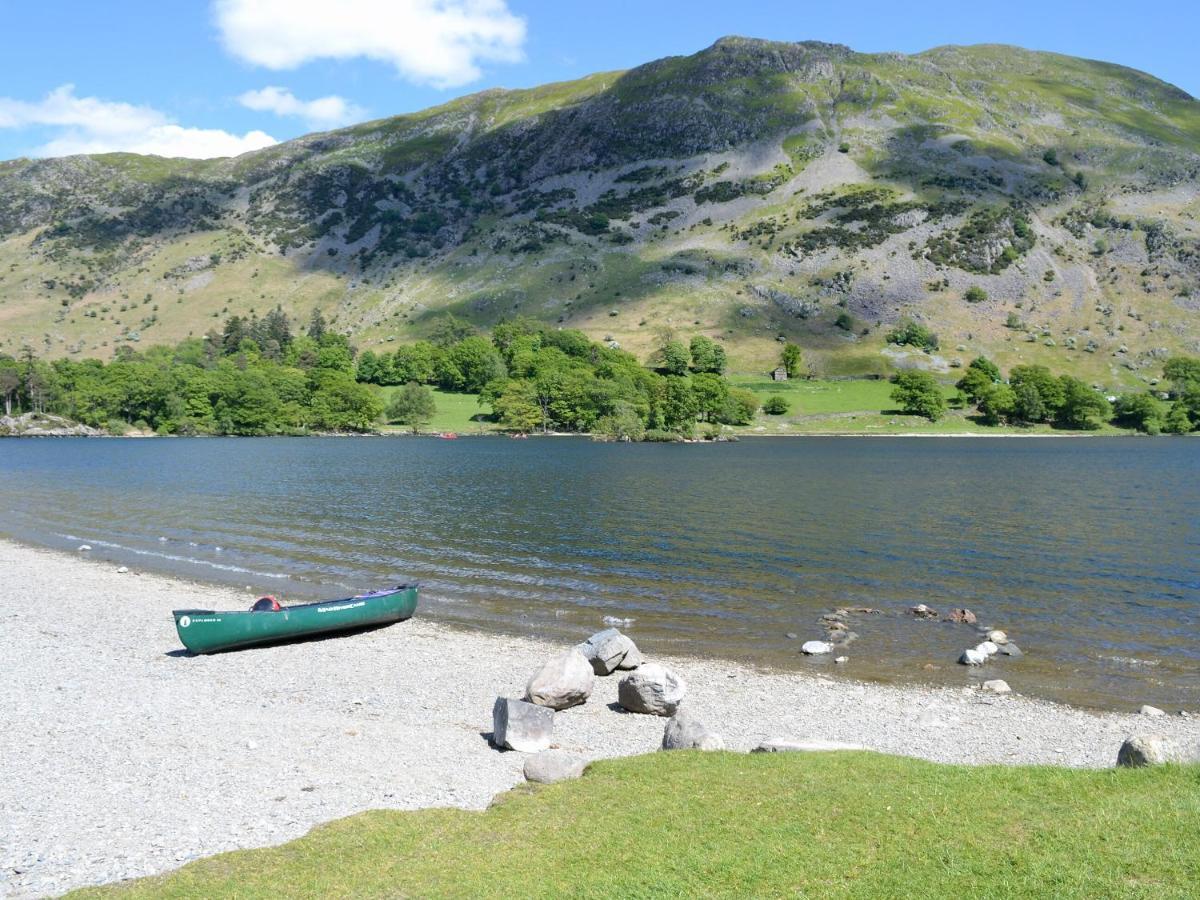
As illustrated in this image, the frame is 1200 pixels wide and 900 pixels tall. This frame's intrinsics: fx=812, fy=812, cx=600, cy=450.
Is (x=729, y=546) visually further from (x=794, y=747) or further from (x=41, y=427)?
(x=41, y=427)

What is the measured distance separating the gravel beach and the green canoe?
23.4 inches

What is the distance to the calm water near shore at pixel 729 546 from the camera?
102 feet

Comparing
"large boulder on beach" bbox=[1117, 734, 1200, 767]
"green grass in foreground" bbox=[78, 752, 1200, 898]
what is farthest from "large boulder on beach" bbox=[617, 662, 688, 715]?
"large boulder on beach" bbox=[1117, 734, 1200, 767]

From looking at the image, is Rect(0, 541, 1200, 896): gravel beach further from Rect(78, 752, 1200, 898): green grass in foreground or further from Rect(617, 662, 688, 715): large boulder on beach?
Rect(78, 752, 1200, 898): green grass in foreground

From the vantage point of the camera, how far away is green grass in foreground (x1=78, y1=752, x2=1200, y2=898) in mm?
10945

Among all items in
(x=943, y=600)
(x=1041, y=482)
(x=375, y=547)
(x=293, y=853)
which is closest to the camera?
(x=293, y=853)

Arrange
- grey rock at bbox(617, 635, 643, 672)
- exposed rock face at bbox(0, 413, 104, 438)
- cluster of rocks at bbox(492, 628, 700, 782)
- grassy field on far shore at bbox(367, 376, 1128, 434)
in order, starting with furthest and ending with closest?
exposed rock face at bbox(0, 413, 104, 438)
grassy field on far shore at bbox(367, 376, 1128, 434)
grey rock at bbox(617, 635, 643, 672)
cluster of rocks at bbox(492, 628, 700, 782)

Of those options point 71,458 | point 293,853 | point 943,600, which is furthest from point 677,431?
point 293,853

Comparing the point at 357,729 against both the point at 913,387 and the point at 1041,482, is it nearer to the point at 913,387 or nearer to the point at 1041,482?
the point at 1041,482

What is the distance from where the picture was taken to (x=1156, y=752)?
48.1 feet

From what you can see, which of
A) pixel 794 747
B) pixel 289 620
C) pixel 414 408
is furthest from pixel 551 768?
pixel 414 408

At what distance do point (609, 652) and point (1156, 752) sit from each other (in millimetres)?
15311

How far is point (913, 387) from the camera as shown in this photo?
191m

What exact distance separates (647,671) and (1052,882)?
533 inches
